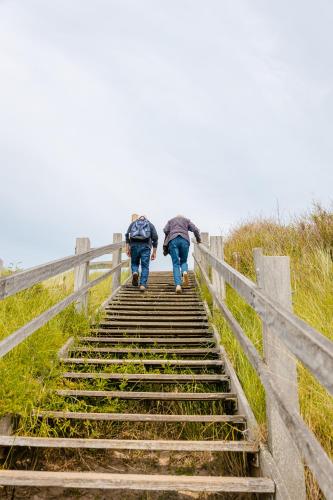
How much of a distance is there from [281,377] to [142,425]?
143cm

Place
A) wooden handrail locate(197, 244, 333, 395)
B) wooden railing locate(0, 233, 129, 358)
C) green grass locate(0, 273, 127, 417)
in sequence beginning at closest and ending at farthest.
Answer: wooden handrail locate(197, 244, 333, 395) → wooden railing locate(0, 233, 129, 358) → green grass locate(0, 273, 127, 417)

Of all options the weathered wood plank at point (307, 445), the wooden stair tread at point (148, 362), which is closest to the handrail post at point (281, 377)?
the weathered wood plank at point (307, 445)

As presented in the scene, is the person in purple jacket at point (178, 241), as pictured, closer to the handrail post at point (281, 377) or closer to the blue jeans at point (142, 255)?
the blue jeans at point (142, 255)

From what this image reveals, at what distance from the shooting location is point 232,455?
7.95ft

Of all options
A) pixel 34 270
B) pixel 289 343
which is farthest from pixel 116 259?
pixel 289 343

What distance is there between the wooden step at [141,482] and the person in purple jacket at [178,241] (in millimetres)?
4795

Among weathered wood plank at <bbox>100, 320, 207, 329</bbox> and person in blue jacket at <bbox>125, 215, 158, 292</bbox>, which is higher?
person in blue jacket at <bbox>125, 215, 158, 292</bbox>

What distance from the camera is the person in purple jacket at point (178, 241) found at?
22.0ft

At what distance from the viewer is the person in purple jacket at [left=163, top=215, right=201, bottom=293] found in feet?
22.0

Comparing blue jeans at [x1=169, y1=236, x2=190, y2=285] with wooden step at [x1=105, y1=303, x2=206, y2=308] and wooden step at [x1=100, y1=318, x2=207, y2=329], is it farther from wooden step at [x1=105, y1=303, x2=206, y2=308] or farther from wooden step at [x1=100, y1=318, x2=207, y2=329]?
wooden step at [x1=100, y1=318, x2=207, y2=329]

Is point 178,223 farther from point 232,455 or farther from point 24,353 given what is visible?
point 232,455

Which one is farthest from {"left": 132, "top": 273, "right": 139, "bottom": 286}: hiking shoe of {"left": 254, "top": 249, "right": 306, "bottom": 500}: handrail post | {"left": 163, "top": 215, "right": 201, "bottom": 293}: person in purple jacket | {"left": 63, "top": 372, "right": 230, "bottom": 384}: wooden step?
{"left": 254, "top": 249, "right": 306, "bottom": 500}: handrail post

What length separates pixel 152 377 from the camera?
10.1ft

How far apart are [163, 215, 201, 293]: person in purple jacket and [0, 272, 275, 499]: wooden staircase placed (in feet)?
7.95
